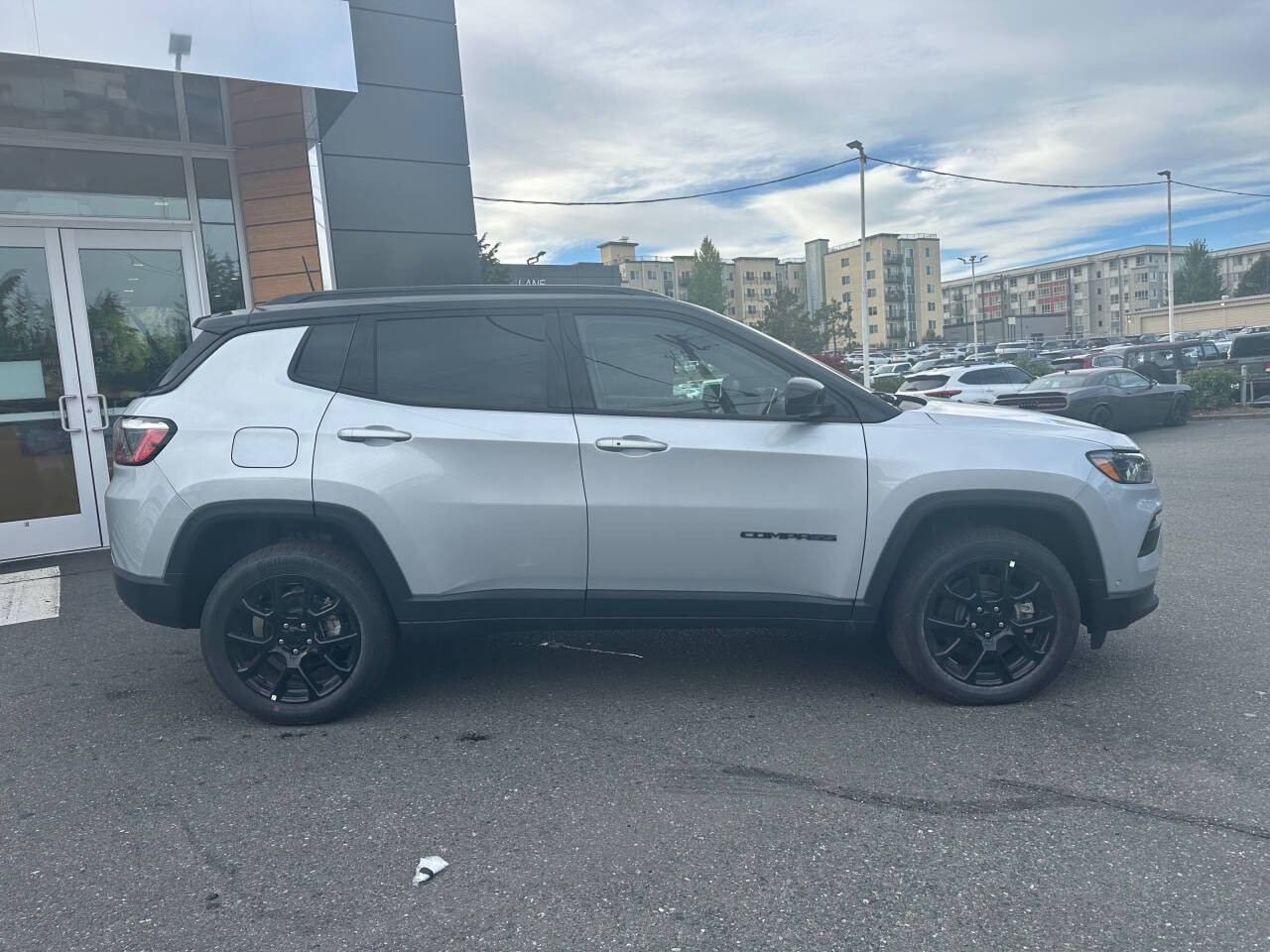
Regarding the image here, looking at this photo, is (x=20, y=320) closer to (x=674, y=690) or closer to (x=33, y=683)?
(x=33, y=683)

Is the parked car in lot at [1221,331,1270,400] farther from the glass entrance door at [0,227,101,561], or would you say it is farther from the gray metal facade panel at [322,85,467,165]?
the glass entrance door at [0,227,101,561]

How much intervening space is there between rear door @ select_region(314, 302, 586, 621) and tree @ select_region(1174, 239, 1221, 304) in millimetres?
115164

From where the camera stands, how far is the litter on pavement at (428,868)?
283 centimetres

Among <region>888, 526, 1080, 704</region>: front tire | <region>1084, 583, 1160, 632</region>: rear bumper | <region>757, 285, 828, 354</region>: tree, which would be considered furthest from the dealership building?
<region>757, 285, 828, 354</region>: tree

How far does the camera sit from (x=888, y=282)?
121188mm

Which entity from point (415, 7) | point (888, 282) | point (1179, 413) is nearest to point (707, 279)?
point (888, 282)

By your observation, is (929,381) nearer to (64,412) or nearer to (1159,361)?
(1159,361)

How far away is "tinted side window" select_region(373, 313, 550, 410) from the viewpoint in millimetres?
4016

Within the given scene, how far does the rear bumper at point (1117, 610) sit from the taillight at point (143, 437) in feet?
12.9

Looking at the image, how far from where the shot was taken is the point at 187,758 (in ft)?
12.3

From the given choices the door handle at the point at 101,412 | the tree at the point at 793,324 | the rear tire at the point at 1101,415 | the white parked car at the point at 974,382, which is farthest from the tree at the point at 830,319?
the door handle at the point at 101,412

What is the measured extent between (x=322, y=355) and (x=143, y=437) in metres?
0.80

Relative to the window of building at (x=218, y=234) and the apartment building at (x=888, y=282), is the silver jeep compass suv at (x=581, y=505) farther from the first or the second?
the apartment building at (x=888, y=282)

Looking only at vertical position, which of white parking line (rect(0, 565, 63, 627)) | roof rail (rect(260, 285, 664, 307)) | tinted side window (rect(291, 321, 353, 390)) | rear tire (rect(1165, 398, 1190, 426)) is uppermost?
roof rail (rect(260, 285, 664, 307))
